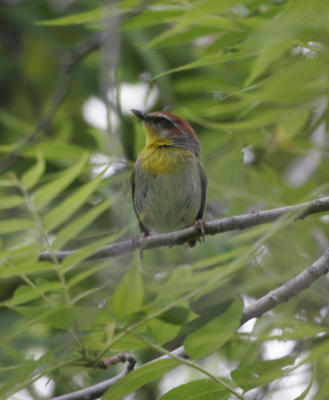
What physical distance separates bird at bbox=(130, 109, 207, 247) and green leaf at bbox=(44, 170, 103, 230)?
112 inches

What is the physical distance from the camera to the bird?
4.99 metres

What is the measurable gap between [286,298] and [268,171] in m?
1.29

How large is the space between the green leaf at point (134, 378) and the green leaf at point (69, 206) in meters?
0.57

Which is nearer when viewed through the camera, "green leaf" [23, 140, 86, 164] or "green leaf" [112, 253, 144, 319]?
"green leaf" [112, 253, 144, 319]

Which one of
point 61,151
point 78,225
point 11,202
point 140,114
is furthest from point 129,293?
point 140,114

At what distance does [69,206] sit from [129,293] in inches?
16.7

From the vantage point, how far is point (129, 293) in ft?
5.95

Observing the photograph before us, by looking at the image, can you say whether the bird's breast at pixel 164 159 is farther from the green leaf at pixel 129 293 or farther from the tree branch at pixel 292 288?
the green leaf at pixel 129 293

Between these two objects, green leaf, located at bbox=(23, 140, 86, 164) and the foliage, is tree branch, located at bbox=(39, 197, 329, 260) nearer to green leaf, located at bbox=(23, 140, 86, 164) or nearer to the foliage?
the foliage

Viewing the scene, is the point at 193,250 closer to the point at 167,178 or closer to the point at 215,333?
the point at 167,178

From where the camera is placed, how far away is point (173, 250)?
12.8 feet

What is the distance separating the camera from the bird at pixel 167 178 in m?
4.99

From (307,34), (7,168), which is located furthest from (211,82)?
(307,34)

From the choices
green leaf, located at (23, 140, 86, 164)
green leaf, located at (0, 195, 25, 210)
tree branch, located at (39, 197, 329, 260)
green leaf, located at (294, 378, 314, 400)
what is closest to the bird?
green leaf, located at (23, 140, 86, 164)
